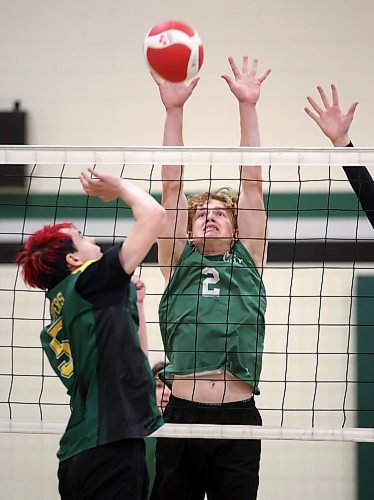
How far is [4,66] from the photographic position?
6191 mm

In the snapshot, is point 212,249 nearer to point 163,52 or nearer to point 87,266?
point 163,52

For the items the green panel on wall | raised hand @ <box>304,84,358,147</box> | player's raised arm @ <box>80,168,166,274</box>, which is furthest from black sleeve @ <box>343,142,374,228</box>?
the green panel on wall

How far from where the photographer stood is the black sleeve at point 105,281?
291 centimetres

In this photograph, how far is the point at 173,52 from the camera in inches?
149

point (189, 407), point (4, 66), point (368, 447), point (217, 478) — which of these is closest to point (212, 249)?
point (189, 407)

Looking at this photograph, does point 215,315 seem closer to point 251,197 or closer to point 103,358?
point 251,197

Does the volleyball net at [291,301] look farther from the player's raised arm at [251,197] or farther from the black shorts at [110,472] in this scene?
the black shorts at [110,472]

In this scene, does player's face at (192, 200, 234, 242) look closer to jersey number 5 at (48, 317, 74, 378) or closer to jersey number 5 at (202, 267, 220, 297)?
jersey number 5 at (202, 267, 220, 297)

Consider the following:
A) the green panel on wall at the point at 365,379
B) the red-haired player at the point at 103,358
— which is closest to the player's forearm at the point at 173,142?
the red-haired player at the point at 103,358

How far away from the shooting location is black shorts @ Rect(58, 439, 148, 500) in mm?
2904

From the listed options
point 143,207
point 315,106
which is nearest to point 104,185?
point 143,207

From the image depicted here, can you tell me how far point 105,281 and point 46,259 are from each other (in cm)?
22

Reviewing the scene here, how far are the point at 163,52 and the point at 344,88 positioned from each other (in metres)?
2.52

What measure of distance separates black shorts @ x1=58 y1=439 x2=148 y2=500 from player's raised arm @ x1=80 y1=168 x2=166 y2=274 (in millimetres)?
522
